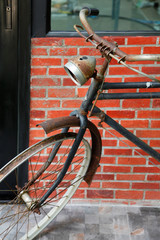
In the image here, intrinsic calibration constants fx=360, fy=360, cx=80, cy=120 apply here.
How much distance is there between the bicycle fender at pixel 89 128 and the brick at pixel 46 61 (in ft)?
2.11

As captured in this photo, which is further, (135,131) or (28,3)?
(135,131)

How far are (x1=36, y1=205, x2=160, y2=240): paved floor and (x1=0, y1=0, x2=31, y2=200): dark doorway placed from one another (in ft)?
1.67

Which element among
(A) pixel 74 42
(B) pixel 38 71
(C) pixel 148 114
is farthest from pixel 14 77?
(C) pixel 148 114

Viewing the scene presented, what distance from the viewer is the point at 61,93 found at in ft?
9.29

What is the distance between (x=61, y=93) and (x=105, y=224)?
110cm

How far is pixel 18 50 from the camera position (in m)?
2.73

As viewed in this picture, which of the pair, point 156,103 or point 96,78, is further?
point 156,103

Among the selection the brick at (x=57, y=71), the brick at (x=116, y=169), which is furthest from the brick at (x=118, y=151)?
the brick at (x=57, y=71)

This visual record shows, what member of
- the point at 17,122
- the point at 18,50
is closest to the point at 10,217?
the point at 17,122

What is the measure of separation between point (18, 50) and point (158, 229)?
5.79 ft

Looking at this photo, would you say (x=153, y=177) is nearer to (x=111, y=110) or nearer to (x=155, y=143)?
(x=155, y=143)

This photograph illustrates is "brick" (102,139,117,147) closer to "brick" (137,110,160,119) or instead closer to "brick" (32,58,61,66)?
"brick" (137,110,160,119)

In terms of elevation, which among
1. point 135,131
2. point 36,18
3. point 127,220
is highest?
point 36,18

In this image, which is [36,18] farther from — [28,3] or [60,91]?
[60,91]
